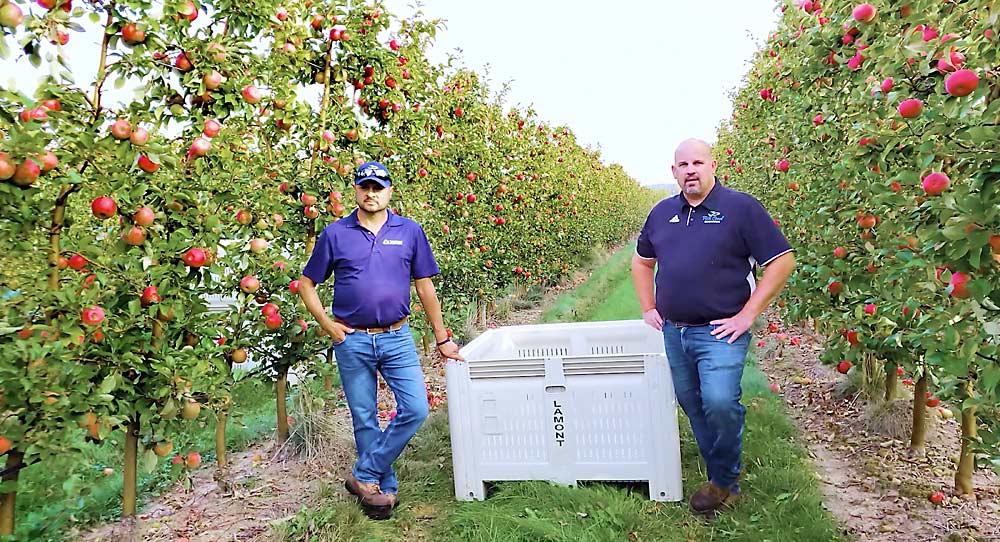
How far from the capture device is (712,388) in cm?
310

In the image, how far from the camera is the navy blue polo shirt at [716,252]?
3.06 meters

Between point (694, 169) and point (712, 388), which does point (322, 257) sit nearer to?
point (694, 169)

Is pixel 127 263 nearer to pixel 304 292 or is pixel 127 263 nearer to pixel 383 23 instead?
pixel 304 292

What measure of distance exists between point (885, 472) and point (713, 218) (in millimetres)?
1866

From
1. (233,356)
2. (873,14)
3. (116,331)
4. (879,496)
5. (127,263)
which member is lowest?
(879,496)

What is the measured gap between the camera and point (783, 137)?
17.8 ft

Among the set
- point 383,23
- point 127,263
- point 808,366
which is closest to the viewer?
point 127,263

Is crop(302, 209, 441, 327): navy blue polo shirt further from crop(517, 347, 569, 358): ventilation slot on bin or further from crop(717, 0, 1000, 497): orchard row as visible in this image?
crop(717, 0, 1000, 497): orchard row

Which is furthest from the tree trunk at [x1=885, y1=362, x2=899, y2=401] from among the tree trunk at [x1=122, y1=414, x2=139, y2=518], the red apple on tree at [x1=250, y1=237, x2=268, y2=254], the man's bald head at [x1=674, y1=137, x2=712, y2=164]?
the tree trunk at [x1=122, y1=414, x2=139, y2=518]

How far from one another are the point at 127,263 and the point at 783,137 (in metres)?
4.55

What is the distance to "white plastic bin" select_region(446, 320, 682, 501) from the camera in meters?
A: 3.32

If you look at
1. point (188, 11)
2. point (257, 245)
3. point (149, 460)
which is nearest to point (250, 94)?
point (188, 11)

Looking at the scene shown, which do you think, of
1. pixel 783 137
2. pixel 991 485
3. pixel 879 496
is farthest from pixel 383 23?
pixel 991 485

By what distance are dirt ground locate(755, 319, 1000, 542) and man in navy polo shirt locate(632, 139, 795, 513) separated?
752 millimetres
